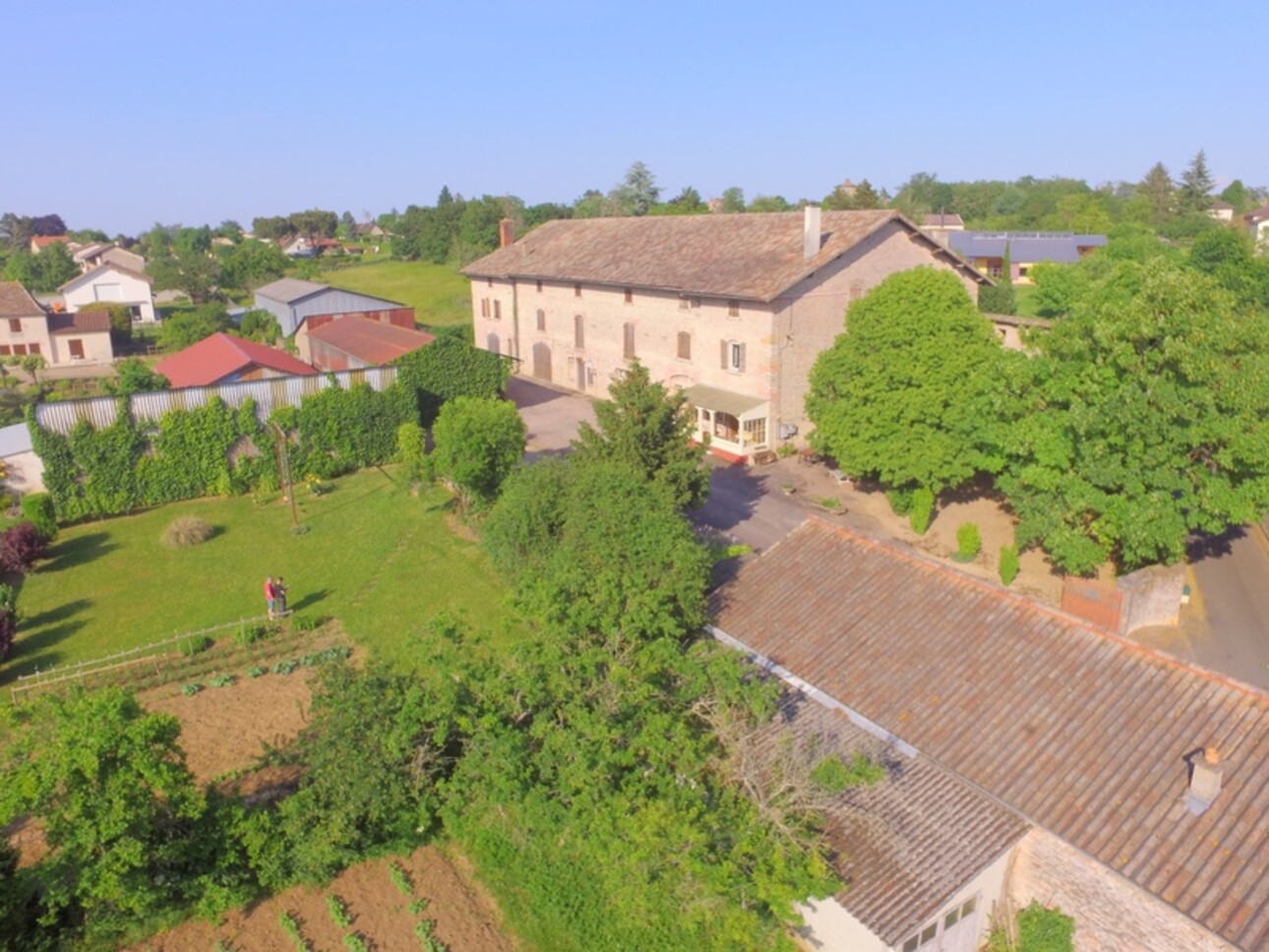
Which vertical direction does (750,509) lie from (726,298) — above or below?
below

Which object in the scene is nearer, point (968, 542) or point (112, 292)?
point (968, 542)

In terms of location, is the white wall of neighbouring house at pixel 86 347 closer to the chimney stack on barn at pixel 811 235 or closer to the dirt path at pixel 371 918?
the chimney stack on barn at pixel 811 235

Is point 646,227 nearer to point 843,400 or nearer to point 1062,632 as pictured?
point 843,400

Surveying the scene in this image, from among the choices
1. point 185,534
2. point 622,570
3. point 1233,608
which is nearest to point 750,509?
point 622,570

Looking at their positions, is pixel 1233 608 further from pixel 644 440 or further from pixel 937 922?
pixel 937 922

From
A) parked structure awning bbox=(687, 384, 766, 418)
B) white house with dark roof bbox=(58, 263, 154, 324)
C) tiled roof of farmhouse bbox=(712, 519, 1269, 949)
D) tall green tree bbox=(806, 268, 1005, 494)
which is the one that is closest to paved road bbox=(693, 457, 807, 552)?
parked structure awning bbox=(687, 384, 766, 418)

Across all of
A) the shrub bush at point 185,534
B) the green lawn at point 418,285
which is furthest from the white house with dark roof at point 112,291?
the shrub bush at point 185,534
